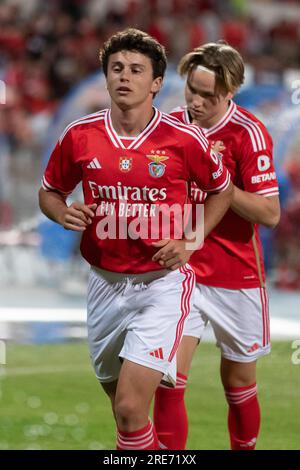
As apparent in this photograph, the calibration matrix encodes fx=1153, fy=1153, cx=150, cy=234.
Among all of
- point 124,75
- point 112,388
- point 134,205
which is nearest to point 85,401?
point 112,388

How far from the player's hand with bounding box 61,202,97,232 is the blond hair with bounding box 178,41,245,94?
3.66 feet

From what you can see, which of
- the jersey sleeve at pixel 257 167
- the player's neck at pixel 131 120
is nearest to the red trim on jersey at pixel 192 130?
the player's neck at pixel 131 120

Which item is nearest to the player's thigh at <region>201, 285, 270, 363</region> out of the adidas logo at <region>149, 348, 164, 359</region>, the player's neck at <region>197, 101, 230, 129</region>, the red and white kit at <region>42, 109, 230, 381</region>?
the red and white kit at <region>42, 109, 230, 381</region>

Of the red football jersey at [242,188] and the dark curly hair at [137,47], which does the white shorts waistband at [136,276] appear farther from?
the dark curly hair at [137,47]

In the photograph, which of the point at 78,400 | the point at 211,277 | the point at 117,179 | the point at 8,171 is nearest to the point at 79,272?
the point at 8,171

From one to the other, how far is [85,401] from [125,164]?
3.31 meters

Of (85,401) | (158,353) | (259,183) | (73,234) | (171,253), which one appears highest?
(259,183)

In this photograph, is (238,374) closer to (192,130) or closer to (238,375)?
(238,375)

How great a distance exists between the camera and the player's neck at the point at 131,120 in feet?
16.4

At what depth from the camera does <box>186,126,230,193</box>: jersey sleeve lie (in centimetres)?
501

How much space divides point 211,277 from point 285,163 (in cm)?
863

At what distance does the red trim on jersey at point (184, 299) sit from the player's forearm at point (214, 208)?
0.20 metres

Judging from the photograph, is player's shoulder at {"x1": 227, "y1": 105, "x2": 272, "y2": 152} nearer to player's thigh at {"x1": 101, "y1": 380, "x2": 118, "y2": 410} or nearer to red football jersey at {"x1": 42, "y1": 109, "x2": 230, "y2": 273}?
red football jersey at {"x1": 42, "y1": 109, "x2": 230, "y2": 273}

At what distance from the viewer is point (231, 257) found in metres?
5.83
